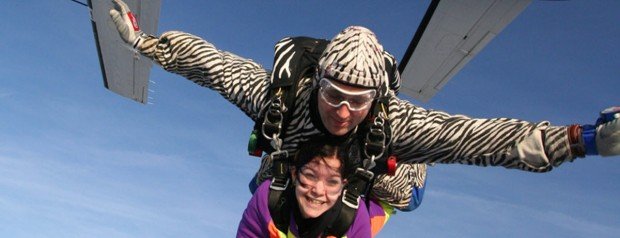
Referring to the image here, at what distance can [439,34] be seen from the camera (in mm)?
14461

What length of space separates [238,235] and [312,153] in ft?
3.33

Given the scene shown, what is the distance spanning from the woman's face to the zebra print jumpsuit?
0.93 ft

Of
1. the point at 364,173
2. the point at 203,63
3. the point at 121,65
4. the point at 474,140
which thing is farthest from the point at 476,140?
the point at 121,65

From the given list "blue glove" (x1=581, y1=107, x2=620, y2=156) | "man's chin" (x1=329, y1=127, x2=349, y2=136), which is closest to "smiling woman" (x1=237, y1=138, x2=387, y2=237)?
"man's chin" (x1=329, y1=127, x2=349, y2=136)

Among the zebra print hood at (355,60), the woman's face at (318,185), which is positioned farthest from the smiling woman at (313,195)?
the zebra print hood at (355,60)

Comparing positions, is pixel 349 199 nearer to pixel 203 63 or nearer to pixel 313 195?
pixel 313 195

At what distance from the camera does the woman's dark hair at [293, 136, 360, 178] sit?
513 cm

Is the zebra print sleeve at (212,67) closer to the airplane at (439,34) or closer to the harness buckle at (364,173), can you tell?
the harness buckle at (364,173)

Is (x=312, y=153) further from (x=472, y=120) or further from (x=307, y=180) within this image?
(x=472, y=120)

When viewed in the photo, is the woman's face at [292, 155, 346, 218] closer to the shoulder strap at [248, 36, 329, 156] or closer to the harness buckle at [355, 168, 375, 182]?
the harness buckle at [355, 168, 375, 182]

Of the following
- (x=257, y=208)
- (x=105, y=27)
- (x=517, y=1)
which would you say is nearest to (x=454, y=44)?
(x=517, y=1)

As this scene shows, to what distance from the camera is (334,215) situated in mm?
5109

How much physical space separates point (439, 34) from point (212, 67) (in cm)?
968

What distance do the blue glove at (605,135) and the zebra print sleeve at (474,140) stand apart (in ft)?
0.61
